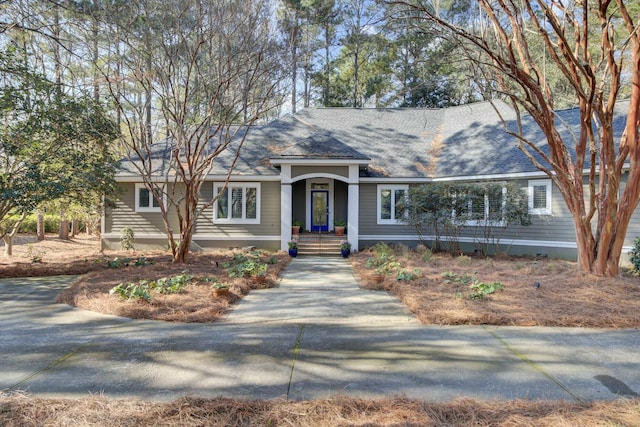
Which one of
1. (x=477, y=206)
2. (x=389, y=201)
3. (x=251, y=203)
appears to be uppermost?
(x=389, y=201)

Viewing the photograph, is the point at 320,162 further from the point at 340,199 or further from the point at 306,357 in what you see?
the point at 306,357

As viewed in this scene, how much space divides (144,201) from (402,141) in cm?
1100

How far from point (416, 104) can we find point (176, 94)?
20.2 meters

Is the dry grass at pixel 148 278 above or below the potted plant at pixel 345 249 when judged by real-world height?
below

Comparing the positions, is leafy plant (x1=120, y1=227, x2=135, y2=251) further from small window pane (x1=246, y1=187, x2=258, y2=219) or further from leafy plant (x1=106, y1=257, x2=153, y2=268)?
small window pane (x1=246, y1=187, x2=258, y2=219)

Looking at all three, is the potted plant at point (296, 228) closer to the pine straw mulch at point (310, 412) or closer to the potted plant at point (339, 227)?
the potted plant at point (339, 227)

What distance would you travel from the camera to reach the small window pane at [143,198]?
45.2 ft

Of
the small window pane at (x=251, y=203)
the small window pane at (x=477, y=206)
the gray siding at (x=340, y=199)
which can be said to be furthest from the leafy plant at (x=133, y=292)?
the gray siding at (x=340, y=199)

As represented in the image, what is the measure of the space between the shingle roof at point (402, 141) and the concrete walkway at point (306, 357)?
8.62 metres

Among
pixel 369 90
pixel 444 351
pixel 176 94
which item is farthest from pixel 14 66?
pixel 369 90

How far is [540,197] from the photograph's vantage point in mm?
12062

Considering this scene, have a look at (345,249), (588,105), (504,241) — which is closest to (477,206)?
(504,241)

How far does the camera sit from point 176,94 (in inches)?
370

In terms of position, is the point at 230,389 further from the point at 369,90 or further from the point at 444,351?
the point at 369,90
